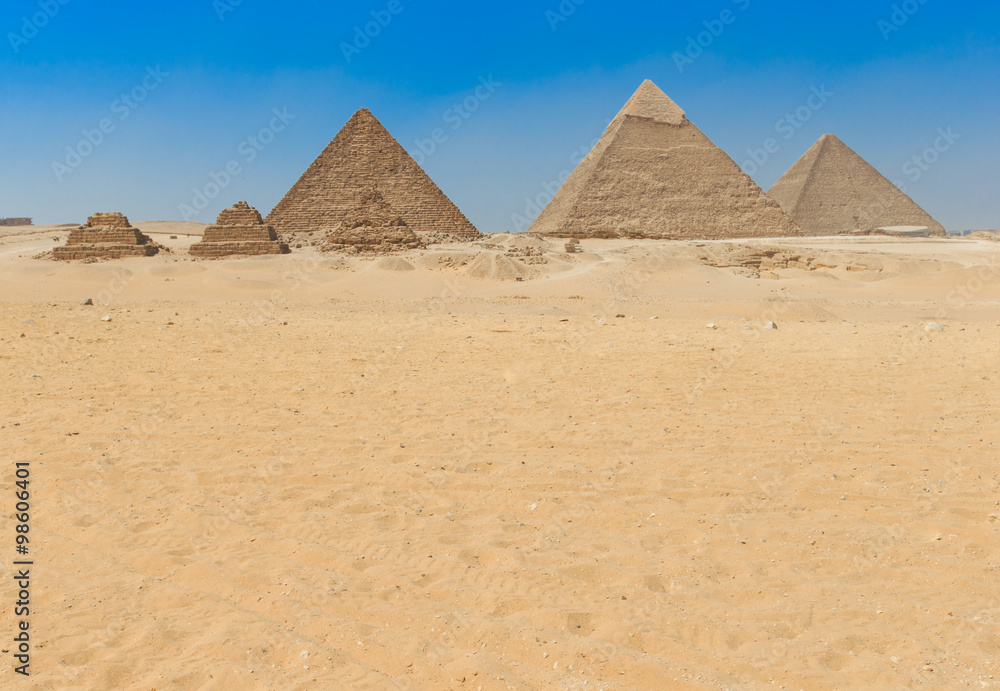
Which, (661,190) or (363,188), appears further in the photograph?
(661,190)

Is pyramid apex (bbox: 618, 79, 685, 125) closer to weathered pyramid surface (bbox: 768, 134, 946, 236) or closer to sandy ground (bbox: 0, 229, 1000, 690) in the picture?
weathered pyramid surface (bbox: 768, 134, 946, 236)

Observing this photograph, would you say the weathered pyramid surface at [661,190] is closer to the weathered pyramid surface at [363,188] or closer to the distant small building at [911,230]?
the weathered pyramid surface at [363,188]

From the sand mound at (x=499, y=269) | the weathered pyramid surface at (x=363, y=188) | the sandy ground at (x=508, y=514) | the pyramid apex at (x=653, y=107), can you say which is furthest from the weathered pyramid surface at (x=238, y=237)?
the pyramid apex at (x=653, y=107)

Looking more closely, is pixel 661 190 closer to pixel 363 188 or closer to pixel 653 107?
pixel 653 107

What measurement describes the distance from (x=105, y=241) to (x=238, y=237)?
513cm

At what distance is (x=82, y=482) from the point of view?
3994 mm

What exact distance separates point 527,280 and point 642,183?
42.4m

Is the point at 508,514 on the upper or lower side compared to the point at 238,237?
lower

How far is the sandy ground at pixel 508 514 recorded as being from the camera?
2.46 m

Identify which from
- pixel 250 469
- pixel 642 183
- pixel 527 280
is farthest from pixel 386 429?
pixel 642 183

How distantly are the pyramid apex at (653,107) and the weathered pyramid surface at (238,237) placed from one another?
144 feet

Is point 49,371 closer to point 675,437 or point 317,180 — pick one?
point 675,437

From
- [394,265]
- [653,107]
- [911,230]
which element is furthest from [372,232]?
[911,230]

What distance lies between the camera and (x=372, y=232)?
3047cm
